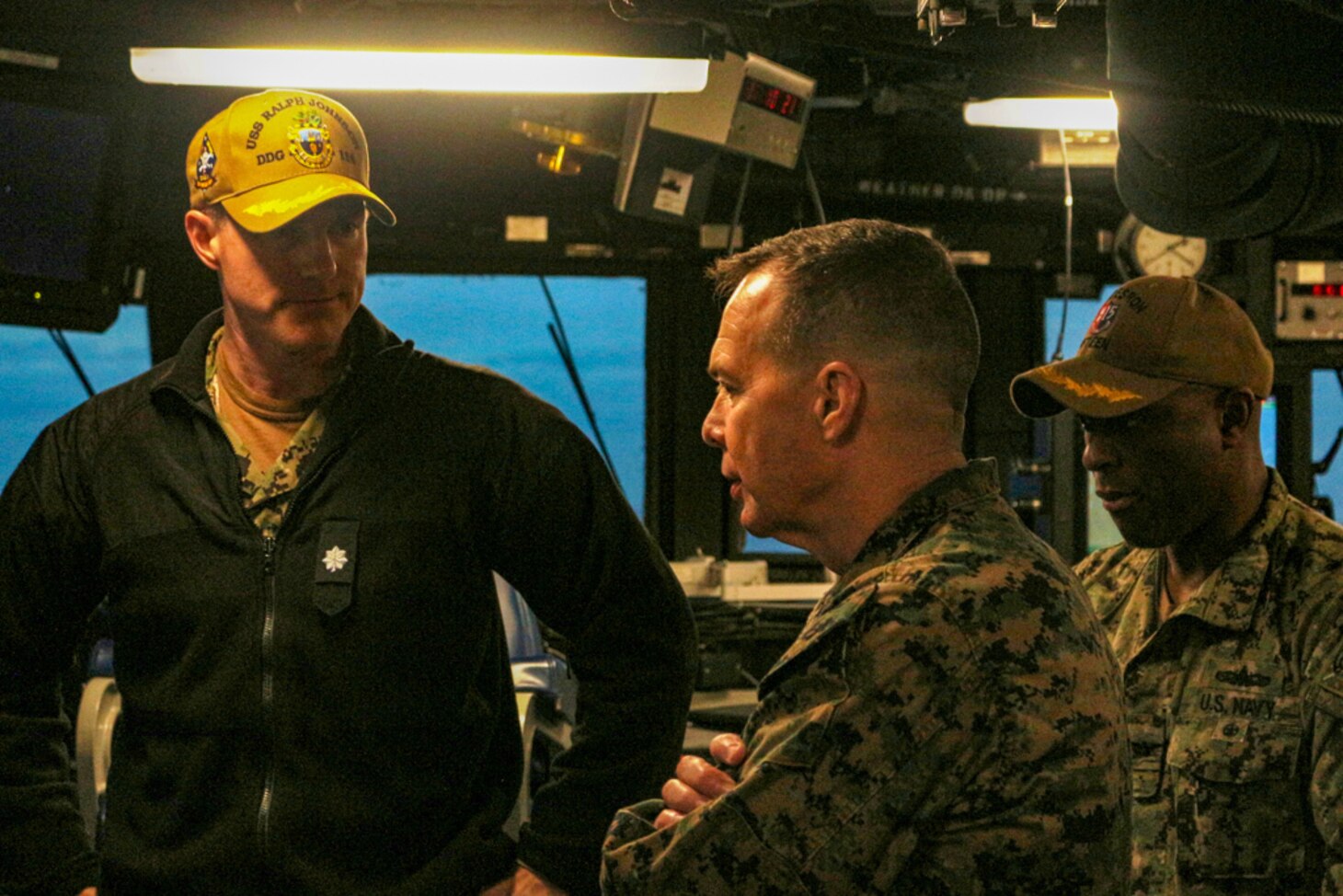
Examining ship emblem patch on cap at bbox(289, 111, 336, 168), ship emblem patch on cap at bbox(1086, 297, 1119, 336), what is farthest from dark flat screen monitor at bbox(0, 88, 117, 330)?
ship emblem patch on cap at bbox(1086, 297, 1119, 336)

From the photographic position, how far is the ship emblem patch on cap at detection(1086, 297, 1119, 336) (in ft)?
6.73

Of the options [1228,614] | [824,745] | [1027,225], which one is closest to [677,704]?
[1228,614]

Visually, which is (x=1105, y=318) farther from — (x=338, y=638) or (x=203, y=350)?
(x=203, y=350)

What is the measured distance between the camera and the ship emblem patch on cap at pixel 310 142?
2066mm

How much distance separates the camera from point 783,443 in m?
1.35

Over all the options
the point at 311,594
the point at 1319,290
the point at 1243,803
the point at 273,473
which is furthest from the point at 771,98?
the point at 1243,803

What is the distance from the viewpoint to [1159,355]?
194 centimetres

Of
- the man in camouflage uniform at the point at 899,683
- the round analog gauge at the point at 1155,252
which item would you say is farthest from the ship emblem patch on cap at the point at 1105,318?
the round analog gauge at the point at 1155,252

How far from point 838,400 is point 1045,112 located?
3.15m

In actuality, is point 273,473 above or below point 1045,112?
below

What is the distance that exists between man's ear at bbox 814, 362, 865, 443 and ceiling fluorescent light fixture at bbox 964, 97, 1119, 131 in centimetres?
301

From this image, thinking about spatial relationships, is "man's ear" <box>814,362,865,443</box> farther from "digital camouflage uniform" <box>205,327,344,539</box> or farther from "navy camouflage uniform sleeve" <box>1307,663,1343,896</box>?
"digital camouflage uniform" <box>205,327,344,539</box>

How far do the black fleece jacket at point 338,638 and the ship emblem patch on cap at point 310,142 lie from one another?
0.22m

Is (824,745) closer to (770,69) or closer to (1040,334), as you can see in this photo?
(770,69)
